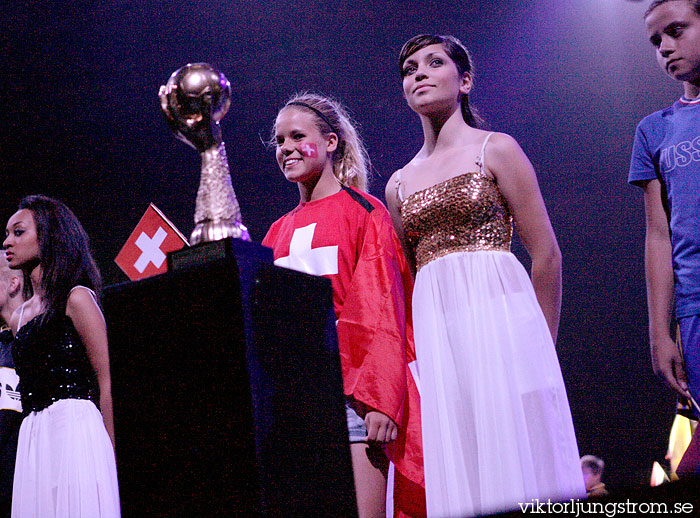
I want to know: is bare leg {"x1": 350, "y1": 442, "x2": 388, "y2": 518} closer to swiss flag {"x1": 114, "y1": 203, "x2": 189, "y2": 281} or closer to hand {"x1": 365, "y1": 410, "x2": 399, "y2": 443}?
hand {"x1": 365, "y1": 410, "x2": 399, "y2": 443}

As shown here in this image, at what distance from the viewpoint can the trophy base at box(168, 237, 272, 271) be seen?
0.92 metres

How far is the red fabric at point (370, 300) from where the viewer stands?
1.58 metres

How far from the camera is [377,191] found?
4414 millimetres

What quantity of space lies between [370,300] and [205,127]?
2.36 feet

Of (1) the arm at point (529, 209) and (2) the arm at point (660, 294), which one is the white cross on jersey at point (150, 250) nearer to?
(1) the arm at point (529, 209)

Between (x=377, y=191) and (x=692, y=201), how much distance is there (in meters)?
2.99

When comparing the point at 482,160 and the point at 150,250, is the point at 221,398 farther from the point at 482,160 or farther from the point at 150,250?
the point at 150,250

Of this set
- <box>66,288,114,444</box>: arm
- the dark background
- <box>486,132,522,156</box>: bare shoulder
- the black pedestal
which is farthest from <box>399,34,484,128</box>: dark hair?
the dark background

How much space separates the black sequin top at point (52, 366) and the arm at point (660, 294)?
1.77 m

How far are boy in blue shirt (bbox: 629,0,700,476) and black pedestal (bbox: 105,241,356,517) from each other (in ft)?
2.86

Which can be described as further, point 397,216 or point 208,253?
point 397,216

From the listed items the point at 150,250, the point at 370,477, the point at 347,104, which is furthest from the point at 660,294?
the point at 347,104

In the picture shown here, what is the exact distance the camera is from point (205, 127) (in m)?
1.09

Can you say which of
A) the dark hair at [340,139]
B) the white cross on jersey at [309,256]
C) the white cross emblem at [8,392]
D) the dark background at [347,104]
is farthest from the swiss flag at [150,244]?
the dark background at [347,104]
